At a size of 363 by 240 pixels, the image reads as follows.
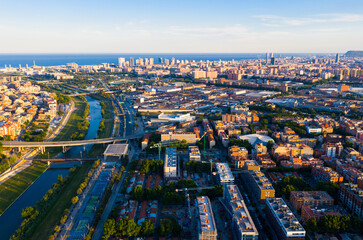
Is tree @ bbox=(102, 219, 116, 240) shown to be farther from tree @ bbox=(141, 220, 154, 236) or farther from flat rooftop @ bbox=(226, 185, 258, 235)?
flat rooftop @ bbox=(226, 185, 258, 235)

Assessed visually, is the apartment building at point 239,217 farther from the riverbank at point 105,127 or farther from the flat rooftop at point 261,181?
the riverbank at point 105,127

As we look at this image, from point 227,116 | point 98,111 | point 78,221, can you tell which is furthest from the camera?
point 98,111

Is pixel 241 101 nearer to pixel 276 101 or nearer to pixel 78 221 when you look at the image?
pixel 276 101

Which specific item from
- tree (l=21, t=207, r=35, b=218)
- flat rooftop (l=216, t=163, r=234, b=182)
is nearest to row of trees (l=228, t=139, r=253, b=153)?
flat rooftop (l=216, t=163, r=234, b=182)

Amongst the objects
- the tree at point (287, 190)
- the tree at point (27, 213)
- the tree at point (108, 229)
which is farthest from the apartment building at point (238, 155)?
the tree at point (27, 213)

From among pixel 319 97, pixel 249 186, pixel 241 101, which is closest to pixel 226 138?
pixel 249 186

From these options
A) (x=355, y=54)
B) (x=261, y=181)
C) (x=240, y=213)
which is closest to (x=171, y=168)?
(x=261, y=181)

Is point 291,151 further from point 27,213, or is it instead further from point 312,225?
point 27,213
